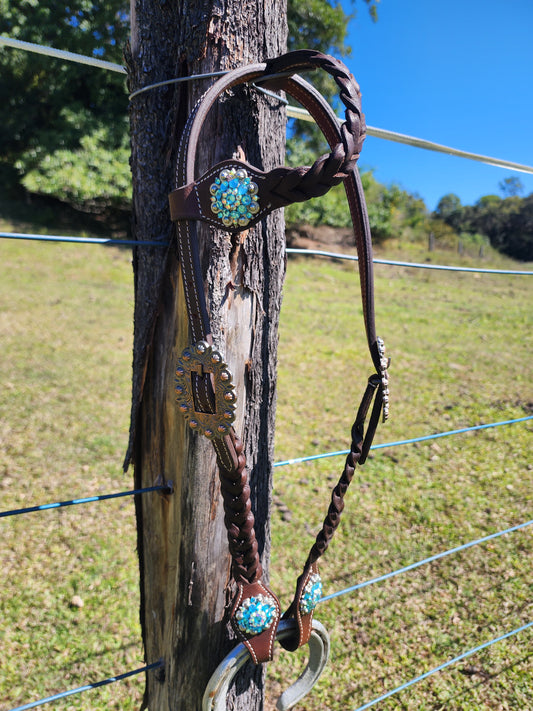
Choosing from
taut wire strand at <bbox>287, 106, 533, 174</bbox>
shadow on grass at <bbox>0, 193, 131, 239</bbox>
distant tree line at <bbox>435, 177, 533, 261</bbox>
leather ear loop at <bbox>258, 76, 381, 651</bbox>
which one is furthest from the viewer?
distant tree line at <bbox>435, 177, 533, 261</bbox>

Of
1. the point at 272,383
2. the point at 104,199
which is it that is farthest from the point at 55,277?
the point at 272,383

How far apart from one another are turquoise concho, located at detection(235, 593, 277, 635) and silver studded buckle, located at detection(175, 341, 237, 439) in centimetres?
37

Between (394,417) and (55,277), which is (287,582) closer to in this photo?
(394,417)

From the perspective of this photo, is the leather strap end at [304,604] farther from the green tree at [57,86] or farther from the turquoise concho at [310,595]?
the green tree at [57,86]

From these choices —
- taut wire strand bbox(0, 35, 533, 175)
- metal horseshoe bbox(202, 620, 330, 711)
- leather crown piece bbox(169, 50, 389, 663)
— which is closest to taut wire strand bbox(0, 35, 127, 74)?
taut wire strand bbox(0, 35, 533, 175)

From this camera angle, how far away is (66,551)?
9.09 feet

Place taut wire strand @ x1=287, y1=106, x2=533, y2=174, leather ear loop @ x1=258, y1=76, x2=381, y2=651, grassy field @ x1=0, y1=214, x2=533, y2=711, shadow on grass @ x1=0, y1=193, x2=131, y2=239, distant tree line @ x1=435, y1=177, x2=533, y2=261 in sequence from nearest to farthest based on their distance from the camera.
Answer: leather ear loop @ x1=258, y1=76, x2=381, y2=651, taut wire strand @ x1=287, y1=106, x2=533, y2=174, grassy field @ x1=0, y1=214, x2=533, y2=711, shadow on grass @ x1=0, y1=193, x2=131, y2=239, distant tree line @ x1=435, y1=177, x2=533, y2=261

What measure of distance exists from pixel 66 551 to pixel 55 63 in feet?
44.5

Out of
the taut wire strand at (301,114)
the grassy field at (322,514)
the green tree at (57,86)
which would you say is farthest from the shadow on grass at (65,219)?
the taut wire strand at (301,114)

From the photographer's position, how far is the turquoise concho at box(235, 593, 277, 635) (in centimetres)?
98

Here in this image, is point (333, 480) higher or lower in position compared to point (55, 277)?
lower

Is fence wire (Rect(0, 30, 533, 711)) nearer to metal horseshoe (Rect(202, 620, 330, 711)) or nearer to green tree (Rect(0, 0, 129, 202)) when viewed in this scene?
metal horseshoe (Rect(202, 620, 330, 711))

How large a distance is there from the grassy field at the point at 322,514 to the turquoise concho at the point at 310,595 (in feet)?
4.03

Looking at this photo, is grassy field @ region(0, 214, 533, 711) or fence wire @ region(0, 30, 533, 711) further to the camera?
grassy field @ region(0, 214, 533, 711)
